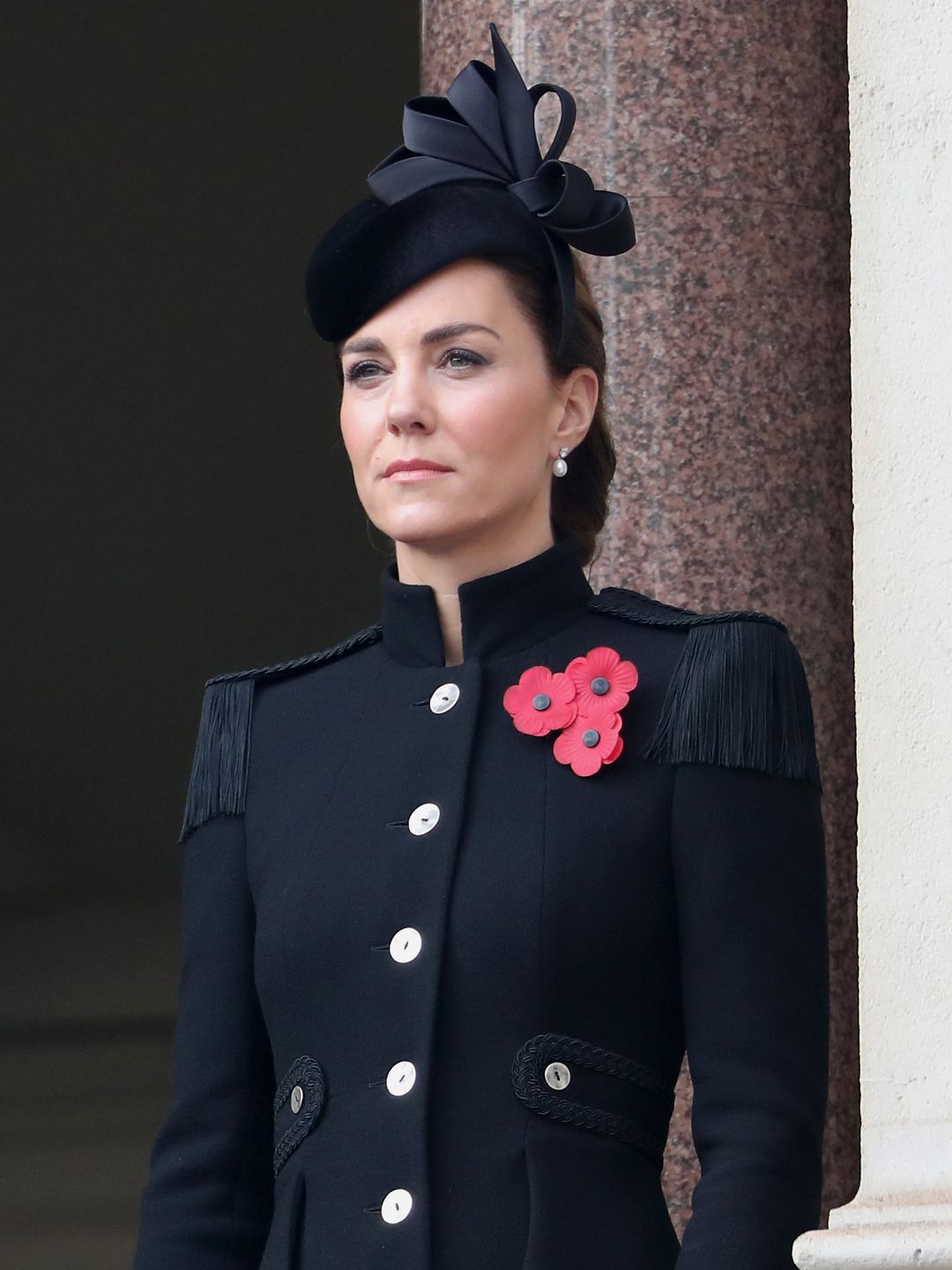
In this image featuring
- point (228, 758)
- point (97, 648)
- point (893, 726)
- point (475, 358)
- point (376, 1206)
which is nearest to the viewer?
point (376, 1206)

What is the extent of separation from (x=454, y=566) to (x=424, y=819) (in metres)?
0.28

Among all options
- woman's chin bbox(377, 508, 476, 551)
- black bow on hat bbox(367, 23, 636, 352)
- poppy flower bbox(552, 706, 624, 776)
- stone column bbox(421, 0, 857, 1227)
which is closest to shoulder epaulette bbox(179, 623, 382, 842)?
woman's chin bbox(377, 508, 476, 551)

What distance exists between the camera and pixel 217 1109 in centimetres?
281

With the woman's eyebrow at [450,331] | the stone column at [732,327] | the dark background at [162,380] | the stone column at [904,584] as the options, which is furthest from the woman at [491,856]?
the dark background at [162,380]

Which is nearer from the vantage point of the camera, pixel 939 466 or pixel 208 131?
pixel 939 466

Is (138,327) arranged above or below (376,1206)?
above

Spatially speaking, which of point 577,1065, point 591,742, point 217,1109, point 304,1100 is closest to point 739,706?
point 591,742

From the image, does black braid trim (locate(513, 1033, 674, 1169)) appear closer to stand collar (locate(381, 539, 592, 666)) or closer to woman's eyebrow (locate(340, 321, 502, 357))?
stand collar (locate(381, 539, 592, 666))

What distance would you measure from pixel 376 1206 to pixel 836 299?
1923 mm

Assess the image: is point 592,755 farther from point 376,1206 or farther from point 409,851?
point 376,1206

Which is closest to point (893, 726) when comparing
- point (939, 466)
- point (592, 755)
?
point (939, 466)

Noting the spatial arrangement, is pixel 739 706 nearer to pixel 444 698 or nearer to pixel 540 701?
pixel 540 701

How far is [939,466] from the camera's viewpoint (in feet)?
11.4

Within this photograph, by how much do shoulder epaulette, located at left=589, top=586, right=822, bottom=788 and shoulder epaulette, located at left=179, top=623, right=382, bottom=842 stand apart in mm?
426
